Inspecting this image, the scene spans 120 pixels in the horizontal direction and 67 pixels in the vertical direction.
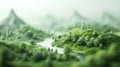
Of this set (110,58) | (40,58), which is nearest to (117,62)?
(110,58)

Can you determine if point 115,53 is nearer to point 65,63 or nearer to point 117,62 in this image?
point 117,62

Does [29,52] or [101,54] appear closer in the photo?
[101,54]

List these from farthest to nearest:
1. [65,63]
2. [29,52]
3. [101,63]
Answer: [29,52] < [65,63] < [101,63]

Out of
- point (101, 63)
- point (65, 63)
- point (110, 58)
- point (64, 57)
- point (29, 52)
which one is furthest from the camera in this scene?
point (29, 52)

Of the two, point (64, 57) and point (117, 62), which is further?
point (64, 57)

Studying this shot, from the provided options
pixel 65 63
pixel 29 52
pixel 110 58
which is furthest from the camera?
pixel 29 52

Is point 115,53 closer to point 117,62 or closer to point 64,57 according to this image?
Answer: point 117,62

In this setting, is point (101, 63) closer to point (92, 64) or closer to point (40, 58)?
point (92, 64)

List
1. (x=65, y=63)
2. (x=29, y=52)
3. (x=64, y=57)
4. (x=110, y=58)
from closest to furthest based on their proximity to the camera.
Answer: (x=110, y=58), (x=65, y=63), (x=64, y=57), (x=29, y=52)

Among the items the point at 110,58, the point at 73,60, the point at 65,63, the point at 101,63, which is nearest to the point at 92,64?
the point at 101,63
